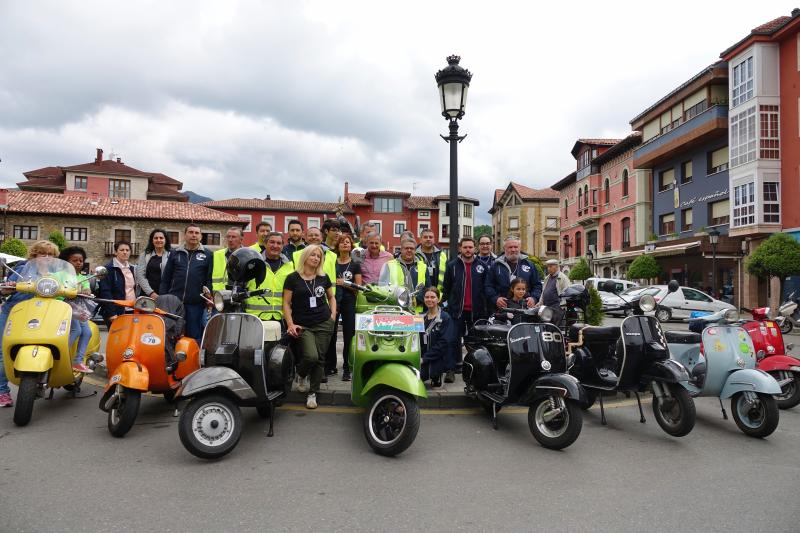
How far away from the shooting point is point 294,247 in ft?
24.0

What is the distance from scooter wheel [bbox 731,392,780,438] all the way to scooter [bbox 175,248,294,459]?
14.3 ft

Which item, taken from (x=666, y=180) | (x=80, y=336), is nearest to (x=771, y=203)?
(x=666, y=180)

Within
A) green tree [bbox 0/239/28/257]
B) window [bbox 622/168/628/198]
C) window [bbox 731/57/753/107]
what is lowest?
green tree [bbox 0/239/28/257]

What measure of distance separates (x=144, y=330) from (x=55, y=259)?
4.51 ft

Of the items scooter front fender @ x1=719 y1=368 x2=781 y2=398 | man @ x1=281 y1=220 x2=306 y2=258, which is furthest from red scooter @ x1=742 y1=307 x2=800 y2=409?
man @ x1=281 y1=220 x2=306 y2=258

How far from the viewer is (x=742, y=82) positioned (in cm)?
2408

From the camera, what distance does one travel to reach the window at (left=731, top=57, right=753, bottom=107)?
2362 cm

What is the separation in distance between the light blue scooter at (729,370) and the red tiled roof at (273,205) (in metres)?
55.3

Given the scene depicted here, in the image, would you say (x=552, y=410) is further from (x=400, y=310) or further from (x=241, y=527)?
(x=241, y=527)

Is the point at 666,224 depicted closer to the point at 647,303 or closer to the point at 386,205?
the point at 647,303

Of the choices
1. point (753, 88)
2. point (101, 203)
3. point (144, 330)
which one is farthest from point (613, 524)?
point (101, 203)

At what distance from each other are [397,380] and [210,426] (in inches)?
59.5

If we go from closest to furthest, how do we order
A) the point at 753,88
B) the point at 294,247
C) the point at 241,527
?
1. the point at 241,527
2. the point at 294,247
3. the point at 753,88

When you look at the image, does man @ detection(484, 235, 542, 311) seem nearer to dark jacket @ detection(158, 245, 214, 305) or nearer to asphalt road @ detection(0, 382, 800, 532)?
asphalt road @ detection(0, 382, 800, 532)
